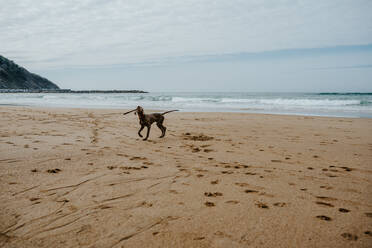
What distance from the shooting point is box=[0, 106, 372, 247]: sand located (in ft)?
8.43

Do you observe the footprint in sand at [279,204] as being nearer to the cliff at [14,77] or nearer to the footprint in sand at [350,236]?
the footprint in sand at [350,236]

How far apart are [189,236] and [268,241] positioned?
2.47 feet

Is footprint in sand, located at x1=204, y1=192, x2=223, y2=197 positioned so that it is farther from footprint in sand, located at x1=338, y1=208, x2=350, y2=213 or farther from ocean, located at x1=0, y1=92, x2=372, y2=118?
ocean, located at x1=0, y1=92, x2=372, y2=118

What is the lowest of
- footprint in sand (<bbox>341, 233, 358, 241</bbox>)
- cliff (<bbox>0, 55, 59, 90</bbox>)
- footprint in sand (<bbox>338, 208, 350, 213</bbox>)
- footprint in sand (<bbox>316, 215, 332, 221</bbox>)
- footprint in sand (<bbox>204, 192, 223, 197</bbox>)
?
footprint in sand (<bbox>341, 233, 358, 241</bbox>)

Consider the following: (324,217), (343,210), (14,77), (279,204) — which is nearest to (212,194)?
(279,204)

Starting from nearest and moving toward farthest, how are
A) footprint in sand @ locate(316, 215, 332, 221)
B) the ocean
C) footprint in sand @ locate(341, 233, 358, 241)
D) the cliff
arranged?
footprint in sand @ locate(341, 233, 358, 241) → footprint in sand @ locate(316, 215, 332, 221) → the ocean → the cliff

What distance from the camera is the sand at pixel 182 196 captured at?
2.57 meters

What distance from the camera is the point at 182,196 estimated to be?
3586mm

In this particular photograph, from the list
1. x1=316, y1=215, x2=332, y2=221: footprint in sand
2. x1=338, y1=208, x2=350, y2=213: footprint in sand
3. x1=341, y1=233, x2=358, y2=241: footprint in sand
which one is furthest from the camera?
x1=338, y1=208, x2=350, y2=213: footprint in sand

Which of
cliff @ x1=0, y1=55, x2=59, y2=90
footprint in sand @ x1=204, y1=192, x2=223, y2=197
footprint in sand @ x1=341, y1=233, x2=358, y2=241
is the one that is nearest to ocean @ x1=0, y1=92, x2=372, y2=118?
footprint in sand @ x1=204, y1=192, x2=223, y2=197

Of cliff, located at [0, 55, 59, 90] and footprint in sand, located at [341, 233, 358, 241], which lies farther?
cliff, located at [0, 55, 59, 90]

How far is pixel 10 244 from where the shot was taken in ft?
7.81

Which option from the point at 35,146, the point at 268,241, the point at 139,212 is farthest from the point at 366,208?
the point at 35,146

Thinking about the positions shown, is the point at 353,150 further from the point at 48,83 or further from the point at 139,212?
the point at 48,83
